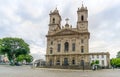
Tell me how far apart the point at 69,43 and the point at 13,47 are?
23.8 metres

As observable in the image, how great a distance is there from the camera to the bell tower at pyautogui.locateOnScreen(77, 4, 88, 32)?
57.2m

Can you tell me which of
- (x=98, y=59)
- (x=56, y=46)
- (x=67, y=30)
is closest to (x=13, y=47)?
(x=56, y=46)

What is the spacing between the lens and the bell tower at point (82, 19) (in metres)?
57.2

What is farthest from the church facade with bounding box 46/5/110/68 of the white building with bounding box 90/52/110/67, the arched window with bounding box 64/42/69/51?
the white building with bounding box 90/52/110/67

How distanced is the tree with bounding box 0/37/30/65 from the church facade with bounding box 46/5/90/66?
14.6 m

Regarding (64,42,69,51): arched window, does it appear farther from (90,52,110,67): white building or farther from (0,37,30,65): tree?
(90,52,110,67): white building

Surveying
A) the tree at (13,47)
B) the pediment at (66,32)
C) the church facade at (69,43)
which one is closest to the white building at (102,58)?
the church facade at (69,43)

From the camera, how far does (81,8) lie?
196 feet

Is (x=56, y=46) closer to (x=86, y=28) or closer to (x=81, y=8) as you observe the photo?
(x=86, y=28)

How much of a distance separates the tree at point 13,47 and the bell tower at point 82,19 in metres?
24.6

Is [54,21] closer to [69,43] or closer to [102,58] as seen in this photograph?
[69,43]

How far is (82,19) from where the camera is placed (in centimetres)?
5859

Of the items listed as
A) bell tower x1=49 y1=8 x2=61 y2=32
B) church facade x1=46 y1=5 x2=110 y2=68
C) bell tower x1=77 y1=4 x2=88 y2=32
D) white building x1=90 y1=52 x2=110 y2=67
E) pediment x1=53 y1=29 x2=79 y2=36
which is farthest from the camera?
white building x1=90 y1=52 x2=110 y2=67

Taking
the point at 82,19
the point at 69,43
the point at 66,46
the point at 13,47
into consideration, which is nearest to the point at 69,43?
the point at 69,43
